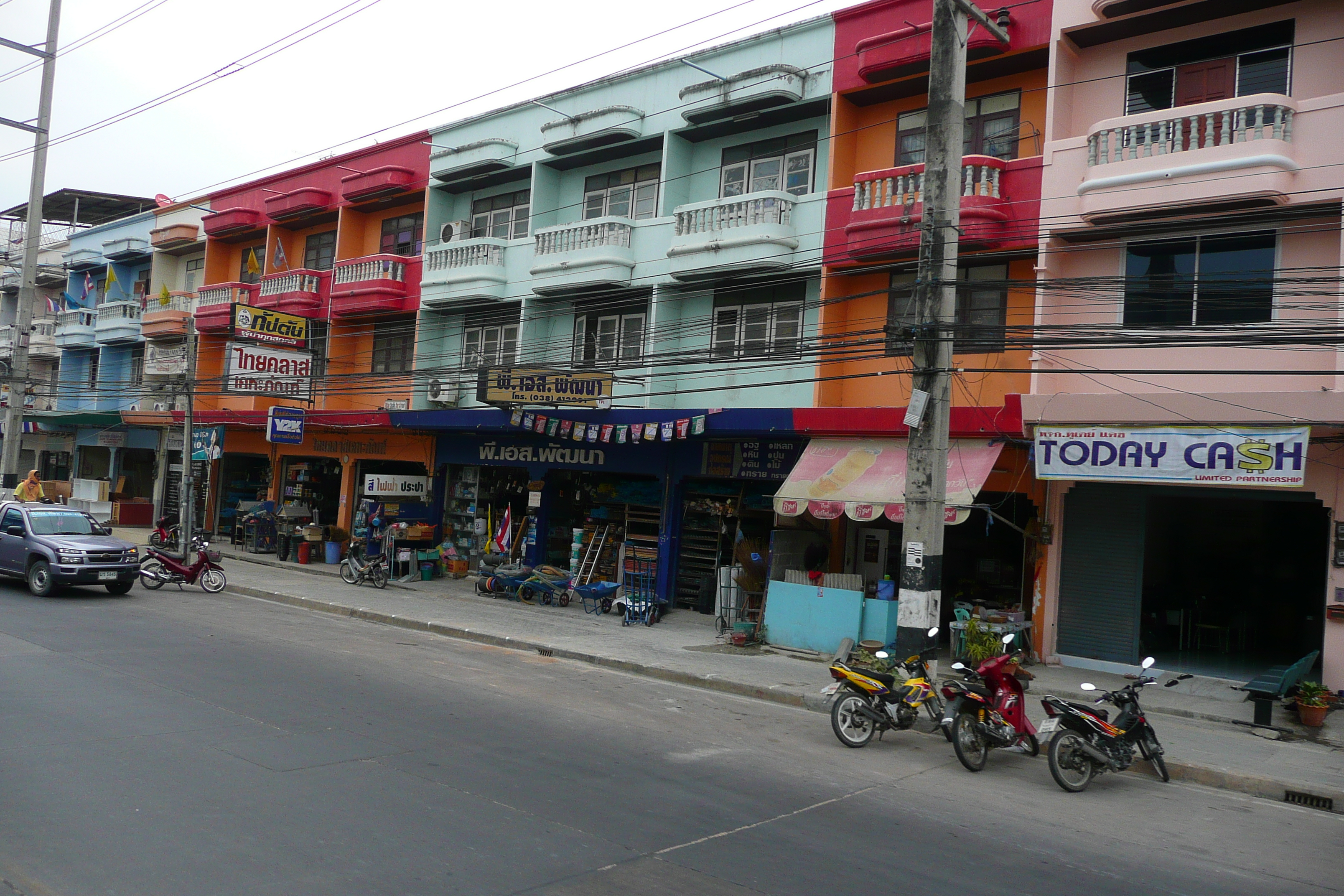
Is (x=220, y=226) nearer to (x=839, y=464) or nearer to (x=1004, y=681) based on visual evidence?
(x=839, y=464)

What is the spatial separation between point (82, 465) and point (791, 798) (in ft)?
139

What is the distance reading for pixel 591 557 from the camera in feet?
70.0

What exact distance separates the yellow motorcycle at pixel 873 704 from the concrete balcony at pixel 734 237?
31.0ft

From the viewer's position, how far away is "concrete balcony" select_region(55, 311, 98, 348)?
1508 inches

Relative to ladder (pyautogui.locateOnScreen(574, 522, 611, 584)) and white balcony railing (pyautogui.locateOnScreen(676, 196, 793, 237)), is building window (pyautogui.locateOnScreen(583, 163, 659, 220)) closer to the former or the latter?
white balcony railing (pyautogui.locateOnScreen(676, 196, 793, 237))

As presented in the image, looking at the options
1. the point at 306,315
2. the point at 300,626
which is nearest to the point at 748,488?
the point at 300,626

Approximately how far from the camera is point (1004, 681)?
934 cm

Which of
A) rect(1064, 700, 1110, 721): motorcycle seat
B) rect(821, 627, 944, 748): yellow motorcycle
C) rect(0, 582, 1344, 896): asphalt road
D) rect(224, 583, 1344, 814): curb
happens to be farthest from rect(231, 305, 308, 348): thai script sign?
rect(1064, 700, 1110, 721): motorcycle seat

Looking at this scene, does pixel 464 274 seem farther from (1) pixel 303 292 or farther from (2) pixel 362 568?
(2) pixel 362 568

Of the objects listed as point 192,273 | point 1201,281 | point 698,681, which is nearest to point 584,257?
point 698,681

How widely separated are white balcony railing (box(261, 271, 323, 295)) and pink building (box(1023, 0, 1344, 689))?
20.9m


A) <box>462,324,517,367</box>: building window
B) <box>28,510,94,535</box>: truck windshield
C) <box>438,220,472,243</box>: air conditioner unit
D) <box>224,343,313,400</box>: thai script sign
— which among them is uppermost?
<box>438,220,472,243</box>: air conditioner unit

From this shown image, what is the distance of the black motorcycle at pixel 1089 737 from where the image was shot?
859 cm

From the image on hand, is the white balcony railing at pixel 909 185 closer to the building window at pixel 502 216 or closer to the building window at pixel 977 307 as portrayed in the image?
the building window at pixel 977 307
